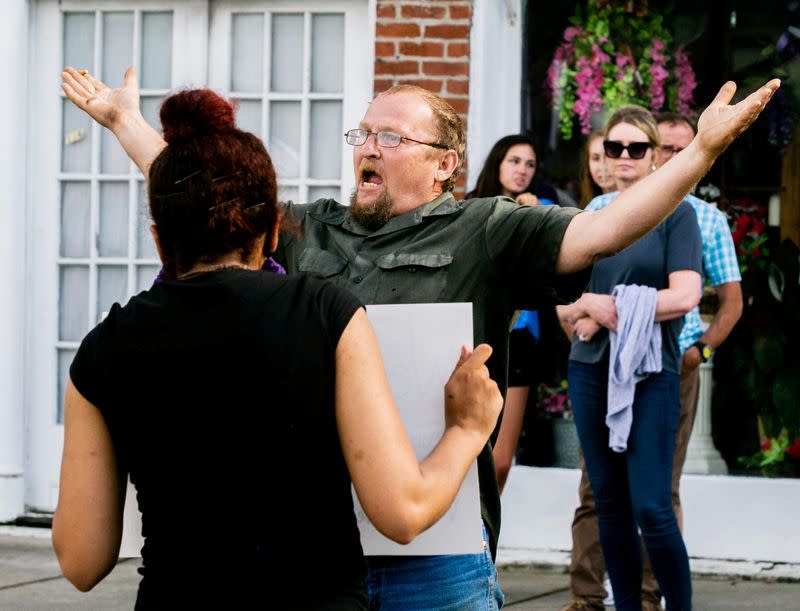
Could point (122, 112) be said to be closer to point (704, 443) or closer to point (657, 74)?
point (657, 74)

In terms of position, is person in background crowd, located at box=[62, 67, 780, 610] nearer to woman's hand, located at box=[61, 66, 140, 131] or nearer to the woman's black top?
woman's hand, located at box=[61, 66, 140, 131]

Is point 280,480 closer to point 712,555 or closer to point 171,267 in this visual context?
point 171,267

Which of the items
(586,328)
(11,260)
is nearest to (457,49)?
(586,328)

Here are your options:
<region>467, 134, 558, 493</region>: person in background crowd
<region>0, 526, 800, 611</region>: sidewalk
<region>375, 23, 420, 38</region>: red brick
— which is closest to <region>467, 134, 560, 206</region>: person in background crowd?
<region>467, 134, 558, 493</region>: person in background crowd

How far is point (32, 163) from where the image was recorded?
729 cm

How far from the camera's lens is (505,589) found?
595cm

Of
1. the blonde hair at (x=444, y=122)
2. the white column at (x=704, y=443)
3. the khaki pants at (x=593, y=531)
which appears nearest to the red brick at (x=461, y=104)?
the white column at (x=704, y=443)

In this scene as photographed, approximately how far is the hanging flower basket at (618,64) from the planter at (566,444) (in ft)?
4.90

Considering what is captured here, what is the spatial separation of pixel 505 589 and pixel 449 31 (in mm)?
2606

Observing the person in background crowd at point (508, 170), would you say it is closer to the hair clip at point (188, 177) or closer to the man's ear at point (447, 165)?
the man's ear at point (447, 165)

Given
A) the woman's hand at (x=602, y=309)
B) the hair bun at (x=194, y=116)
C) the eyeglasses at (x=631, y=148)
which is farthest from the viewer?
the eyeglasses at (x=631, y=148)

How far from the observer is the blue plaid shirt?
5281mm

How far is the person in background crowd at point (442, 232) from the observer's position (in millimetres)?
2568

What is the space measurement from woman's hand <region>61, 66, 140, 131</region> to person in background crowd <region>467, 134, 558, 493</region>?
2.76 metres
